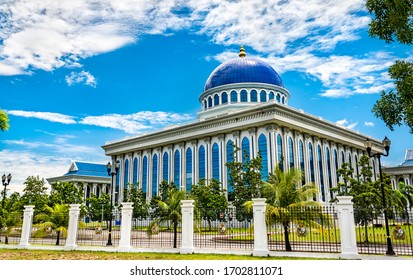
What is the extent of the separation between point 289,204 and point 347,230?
2.75 meters

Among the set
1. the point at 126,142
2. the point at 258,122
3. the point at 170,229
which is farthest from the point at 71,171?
the point at 170,229

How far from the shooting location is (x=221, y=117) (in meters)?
44.0

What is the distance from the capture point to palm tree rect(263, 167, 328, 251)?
14781 mm

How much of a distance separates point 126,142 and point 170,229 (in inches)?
1550

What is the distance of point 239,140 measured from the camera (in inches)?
1705

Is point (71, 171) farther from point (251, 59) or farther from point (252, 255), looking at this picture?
point (252, 255)

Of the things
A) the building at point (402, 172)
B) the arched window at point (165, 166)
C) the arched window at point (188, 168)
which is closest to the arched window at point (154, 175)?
the arched window at point (165, 166)

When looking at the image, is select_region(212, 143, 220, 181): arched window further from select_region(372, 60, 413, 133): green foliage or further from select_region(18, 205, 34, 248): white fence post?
select_region(372, 60, 413, 133): green foliage

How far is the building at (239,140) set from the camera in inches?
1626

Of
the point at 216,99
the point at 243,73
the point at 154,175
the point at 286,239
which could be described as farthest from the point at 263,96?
the point at 286,239

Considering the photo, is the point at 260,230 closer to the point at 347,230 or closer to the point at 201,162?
the point at 347,230

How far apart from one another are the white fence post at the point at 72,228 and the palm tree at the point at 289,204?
918 centimetres

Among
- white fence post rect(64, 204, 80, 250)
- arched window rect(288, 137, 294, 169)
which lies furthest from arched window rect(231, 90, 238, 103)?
white fence post rect(64, 204, 80, 250)

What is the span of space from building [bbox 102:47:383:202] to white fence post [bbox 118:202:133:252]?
2404cm
